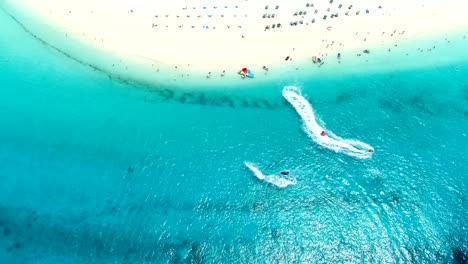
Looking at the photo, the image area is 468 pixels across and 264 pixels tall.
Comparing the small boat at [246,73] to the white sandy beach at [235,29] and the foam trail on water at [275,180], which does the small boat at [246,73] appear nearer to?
the white sandy beach at [235,29]

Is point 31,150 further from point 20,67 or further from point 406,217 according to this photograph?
point 406,217

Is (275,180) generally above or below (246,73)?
below

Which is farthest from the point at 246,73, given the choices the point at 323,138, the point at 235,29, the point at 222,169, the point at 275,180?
the point at 275,180

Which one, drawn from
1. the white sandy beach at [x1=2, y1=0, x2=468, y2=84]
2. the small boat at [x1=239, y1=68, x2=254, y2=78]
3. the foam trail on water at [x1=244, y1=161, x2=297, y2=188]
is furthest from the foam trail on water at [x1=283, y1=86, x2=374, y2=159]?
the foam trail on water at [x1=244, y1=161, x2=297, y2=188]

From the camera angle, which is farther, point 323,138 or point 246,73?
point 246,73

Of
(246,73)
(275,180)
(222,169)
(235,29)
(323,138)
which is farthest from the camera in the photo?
(235,29)

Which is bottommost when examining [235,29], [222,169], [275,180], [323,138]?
[275,180]

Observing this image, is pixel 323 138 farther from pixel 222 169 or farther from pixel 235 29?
pixel 235 29
